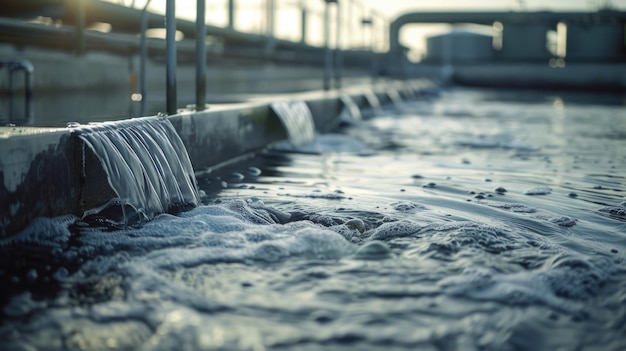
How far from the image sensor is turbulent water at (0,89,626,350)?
202 centimetres

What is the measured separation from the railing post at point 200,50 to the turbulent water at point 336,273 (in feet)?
4.04

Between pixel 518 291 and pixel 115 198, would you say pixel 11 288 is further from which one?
pixel 518 291

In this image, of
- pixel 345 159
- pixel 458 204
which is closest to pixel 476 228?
pixel 458 204

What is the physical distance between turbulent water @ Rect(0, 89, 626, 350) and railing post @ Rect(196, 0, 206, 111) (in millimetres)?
1233

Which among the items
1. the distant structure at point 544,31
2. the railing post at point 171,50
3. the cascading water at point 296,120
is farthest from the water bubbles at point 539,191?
the distant structure at point 544,31

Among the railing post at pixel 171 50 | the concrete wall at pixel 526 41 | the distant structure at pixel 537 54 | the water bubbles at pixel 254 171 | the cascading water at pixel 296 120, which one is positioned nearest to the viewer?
the railing post at pixel 171 50

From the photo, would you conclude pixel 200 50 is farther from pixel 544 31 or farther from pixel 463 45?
pixel 463 45

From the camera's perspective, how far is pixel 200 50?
18.3ft

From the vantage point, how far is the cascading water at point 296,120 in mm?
7078

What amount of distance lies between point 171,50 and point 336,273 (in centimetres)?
259

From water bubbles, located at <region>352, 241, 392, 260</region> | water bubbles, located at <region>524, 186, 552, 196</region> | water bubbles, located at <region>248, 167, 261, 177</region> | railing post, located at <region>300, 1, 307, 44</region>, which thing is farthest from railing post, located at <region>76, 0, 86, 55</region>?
railing post, located at <region>300, 1, 307, 44</region>

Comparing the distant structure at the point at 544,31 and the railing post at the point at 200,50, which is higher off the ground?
the distant structure at the point at 544,31

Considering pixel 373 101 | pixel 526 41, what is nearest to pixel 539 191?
pixel 373 101

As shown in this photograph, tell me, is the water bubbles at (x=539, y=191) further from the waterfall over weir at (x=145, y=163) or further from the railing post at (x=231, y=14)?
the railing post at (x=231, y=14)
